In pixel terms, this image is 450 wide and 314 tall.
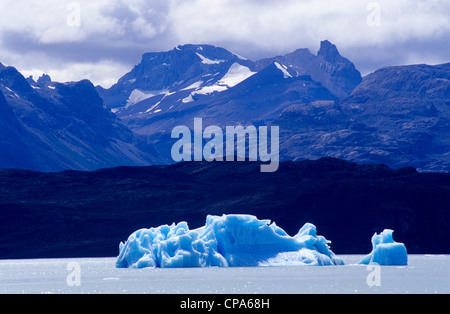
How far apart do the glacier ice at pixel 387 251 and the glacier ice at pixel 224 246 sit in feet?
27.4

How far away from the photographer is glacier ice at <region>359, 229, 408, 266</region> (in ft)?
348

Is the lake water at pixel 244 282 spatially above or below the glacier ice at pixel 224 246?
below

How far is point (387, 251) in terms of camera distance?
107750 mm

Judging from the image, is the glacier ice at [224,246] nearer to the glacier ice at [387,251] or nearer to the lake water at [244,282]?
the lake water at [244,282]

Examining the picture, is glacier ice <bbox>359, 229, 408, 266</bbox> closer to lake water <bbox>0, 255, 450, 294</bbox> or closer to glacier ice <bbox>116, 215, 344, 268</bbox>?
lake water <bbox>0, 255, 450, 294</bbox>

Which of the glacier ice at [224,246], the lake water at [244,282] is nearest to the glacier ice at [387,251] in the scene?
the lake water at [244,282]

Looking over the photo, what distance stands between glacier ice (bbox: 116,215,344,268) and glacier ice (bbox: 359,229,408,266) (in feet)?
27.4

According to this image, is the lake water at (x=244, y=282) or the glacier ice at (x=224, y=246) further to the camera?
the glacier ice at (x=224, y=246)

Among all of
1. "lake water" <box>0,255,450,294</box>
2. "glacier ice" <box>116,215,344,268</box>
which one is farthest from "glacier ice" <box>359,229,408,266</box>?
"glacier ice" <box>116,215,344,268</box>

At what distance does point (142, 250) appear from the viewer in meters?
101

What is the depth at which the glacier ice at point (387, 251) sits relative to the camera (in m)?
106
